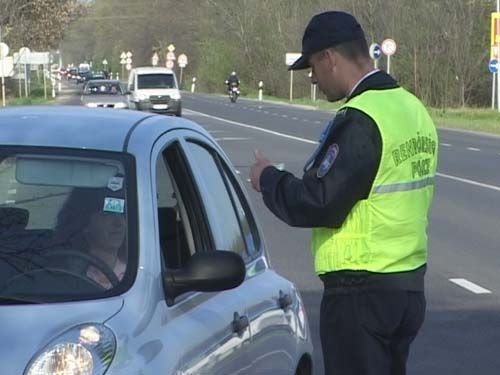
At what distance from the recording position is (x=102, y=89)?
42.6 m

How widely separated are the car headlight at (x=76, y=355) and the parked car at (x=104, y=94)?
36433mm

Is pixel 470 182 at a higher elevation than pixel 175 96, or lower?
lower

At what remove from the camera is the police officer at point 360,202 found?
484 centimetres

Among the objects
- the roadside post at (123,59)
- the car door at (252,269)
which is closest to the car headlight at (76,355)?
the car door at (252,269)

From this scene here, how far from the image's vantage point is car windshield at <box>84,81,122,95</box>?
42.2m

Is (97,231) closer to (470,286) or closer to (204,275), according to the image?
(204,275)

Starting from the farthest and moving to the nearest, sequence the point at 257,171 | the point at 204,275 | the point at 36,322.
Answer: the point at 257,171
the point at 204,275
the point at 36,322

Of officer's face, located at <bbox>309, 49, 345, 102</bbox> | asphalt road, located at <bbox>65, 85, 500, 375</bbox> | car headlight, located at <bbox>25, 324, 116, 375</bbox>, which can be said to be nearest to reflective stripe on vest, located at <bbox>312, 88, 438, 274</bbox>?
officer's face, located at <bbox>309, 49, 345, 102</bbox>

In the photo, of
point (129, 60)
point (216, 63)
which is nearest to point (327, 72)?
point (216, 63)

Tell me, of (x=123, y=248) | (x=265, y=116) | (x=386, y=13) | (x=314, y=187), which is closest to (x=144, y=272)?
(x=123, y=248)

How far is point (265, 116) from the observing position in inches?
2115

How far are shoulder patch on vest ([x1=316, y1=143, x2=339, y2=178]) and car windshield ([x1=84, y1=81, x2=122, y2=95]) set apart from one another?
1473 inches

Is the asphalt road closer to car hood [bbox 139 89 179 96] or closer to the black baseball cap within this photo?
the black baseball cap

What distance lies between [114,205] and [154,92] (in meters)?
40.7
